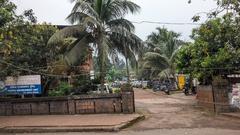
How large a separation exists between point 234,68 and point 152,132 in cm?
964

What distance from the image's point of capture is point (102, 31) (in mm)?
25453

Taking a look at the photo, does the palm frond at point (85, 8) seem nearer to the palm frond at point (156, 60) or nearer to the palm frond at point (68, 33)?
the palm frond at point (68, 33)

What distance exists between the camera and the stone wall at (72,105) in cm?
2323

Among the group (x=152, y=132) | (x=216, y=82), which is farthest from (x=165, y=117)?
(x=152, y=132)

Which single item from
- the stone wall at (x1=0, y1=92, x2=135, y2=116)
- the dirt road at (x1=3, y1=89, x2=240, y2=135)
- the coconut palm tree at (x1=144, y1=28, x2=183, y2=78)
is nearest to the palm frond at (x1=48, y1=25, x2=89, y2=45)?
the stone wall at (x1=0, y1=92, x2=135, y2=116)

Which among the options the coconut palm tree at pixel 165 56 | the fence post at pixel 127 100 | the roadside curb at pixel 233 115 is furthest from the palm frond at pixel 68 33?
the coconut palm tree at pixel 165 56

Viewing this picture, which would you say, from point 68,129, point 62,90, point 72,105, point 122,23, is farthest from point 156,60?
point 68,129

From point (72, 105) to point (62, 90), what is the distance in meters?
2.95

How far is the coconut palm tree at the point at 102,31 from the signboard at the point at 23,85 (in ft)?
7.26

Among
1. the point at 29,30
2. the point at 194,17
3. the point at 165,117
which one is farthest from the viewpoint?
the point at 29,30

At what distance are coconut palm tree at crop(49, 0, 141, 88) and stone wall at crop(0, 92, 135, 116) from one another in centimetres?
259

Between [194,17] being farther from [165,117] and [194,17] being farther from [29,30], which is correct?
[29,30]

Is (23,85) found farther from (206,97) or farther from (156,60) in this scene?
(156,60)

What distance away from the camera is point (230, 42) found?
966 inches
